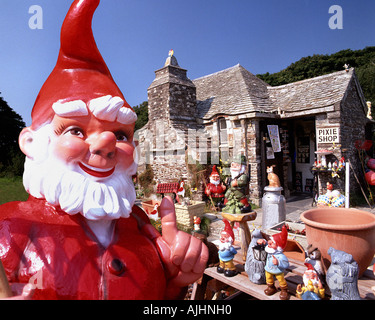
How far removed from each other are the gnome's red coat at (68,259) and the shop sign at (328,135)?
8.24 metres

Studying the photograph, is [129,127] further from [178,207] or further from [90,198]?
[178,207]

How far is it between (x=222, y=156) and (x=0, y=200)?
7262 mm

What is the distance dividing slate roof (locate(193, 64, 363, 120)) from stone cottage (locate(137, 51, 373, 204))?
1.4 inches

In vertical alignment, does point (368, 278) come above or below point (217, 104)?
below

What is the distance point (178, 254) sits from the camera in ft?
5.89

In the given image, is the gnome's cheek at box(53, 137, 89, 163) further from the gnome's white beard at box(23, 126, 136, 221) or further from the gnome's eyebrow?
the gnome's eyebrow

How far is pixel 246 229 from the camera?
314 cm

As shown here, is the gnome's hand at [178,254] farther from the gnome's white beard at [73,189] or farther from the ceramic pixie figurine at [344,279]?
the ceramic pixie figurine at [344,279]

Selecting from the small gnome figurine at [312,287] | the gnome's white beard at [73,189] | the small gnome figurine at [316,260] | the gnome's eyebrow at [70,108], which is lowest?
the small gnome figurine at [312,287]

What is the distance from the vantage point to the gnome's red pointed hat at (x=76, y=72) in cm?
173

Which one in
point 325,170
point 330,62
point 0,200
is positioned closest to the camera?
point 0,200

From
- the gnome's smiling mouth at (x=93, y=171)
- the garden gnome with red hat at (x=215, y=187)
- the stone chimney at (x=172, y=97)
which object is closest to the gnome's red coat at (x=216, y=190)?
the garden gnome with red hat at (x=215, y=187)

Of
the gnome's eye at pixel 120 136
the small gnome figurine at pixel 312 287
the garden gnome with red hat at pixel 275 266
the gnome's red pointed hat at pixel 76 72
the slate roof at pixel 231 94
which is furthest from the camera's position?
the slate roof at pixel 231 94
